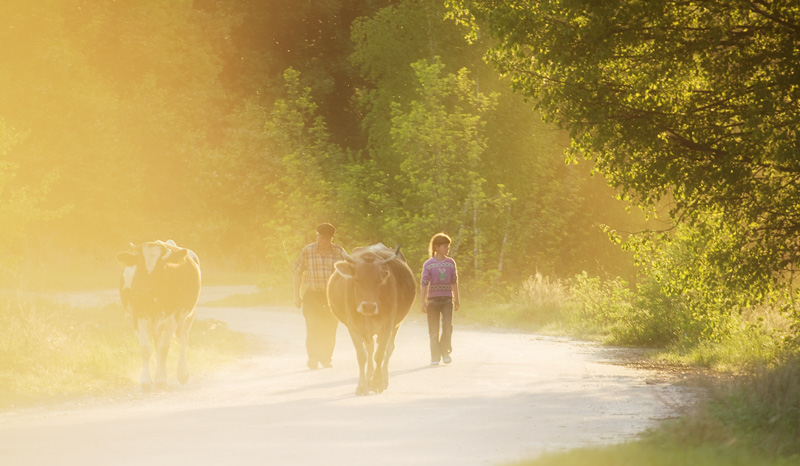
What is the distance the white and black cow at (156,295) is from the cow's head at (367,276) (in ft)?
8.90

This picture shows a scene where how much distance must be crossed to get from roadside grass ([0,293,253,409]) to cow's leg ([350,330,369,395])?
124 inches

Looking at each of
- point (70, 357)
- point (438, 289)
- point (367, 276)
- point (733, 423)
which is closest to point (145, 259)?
point (70, 357)

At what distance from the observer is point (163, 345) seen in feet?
53.4

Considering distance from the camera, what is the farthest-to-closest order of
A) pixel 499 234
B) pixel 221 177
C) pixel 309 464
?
pixel 221 177 → pixel 499 234 → pixel 309 464

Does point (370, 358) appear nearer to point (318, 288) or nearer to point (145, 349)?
point (145, 349)

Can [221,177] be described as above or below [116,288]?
above

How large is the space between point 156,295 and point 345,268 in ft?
9.27

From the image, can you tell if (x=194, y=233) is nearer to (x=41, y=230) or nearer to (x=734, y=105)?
(x=41, y=230)

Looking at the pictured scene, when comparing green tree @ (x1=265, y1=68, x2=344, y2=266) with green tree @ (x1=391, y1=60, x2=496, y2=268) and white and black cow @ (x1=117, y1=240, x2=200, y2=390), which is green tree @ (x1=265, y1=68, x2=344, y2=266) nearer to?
green tree @ (x1=391, y1=60, x2=496, y2=268)

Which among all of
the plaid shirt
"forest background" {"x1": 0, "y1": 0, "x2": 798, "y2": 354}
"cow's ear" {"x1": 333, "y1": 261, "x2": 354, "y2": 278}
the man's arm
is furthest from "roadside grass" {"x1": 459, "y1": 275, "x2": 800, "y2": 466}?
the man's arm

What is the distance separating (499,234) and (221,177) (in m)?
21.9

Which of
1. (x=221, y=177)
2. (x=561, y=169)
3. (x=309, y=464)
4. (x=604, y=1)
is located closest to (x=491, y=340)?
(x=604, y=1)

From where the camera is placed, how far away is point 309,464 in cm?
939

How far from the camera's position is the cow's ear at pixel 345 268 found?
1552cm
